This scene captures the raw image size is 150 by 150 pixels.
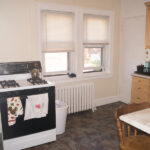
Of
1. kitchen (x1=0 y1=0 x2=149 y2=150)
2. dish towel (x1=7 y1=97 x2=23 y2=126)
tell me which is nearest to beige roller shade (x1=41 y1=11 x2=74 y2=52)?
kitchen (x1=0 y1=0 x2=149 y2=150)

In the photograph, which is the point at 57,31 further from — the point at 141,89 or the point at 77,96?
the point at 141,89

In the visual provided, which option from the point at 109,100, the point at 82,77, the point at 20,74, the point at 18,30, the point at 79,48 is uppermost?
the point at 18,30

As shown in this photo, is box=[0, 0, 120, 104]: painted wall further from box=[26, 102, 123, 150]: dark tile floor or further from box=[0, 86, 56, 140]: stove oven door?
box=[26, 102, 123, 150]: dark tile floor

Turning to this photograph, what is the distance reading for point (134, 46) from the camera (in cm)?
397

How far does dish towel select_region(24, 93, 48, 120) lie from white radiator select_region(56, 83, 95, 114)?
2.95 feet

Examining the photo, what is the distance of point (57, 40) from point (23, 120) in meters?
1.69

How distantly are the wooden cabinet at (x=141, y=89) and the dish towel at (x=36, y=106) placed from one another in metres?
1.90

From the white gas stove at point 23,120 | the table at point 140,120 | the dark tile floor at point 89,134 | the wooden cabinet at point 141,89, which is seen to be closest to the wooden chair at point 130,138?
the table at point 140,120

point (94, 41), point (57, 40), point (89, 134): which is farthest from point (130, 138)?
point (94, 41)

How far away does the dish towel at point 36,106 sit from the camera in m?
2.41

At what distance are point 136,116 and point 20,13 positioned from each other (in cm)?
249

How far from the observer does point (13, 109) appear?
7.62ft

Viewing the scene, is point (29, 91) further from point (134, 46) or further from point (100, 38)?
point (134, 46)

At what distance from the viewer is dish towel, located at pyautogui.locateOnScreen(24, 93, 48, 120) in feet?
7.91
